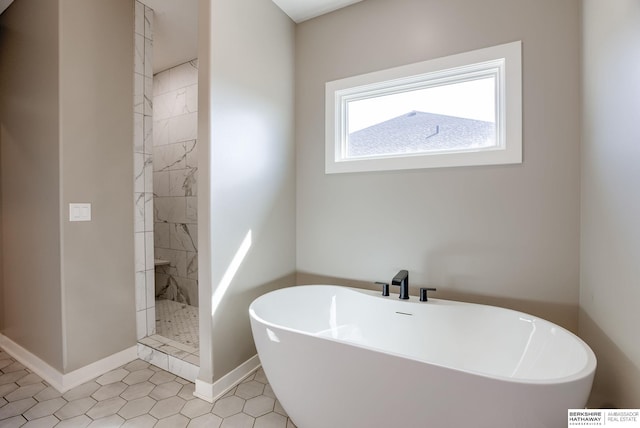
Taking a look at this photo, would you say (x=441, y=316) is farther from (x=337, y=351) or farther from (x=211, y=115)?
(x=211, y=115)

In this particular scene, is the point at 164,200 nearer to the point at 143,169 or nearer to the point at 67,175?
the point at 143,169

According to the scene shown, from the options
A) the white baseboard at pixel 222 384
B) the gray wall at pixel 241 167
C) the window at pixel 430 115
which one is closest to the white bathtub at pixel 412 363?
the gray wall at pixel 241 167

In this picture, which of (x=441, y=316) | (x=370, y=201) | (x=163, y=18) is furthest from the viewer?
(x=163, y=18)

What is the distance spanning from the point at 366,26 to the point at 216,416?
276 cm

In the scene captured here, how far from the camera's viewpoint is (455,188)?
6.05 feet

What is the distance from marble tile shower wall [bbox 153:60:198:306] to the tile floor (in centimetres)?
128

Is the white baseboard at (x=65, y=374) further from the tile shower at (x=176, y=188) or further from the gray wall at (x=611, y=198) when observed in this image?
the gray wall at (x=611, y=198)

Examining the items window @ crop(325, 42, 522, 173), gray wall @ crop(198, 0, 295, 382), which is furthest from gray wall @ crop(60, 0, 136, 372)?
window @ crop(325, 42, 522, 173)

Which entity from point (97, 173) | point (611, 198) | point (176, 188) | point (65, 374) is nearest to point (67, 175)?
point (97, 173)

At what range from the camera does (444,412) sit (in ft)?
3.18

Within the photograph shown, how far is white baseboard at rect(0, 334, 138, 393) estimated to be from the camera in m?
1.79

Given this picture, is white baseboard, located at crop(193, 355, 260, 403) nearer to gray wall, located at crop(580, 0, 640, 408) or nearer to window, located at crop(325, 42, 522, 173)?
window, located at crop(325, 42, 522, 173)

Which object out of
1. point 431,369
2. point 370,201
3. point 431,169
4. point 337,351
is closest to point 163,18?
point 370,201

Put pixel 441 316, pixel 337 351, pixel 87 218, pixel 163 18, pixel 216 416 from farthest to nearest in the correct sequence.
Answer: pixel 163 18
pixel 87 218
pixel 441 316
pixel 216 416
pixel 337 351
